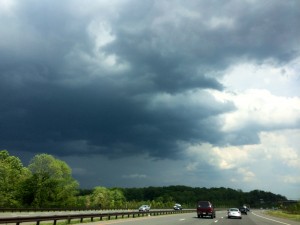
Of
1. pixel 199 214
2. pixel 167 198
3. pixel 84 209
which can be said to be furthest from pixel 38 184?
pixel 167 198

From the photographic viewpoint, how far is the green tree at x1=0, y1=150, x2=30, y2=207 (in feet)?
264

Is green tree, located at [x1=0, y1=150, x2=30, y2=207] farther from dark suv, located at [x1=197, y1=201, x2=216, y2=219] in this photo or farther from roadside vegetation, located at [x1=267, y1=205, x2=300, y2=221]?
roadside vegetation, located at [x1=267, y1=205, x2=300, y2=221]

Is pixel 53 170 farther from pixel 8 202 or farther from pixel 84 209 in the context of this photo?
pixel 84 209

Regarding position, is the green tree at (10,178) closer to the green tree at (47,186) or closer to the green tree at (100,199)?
the green tree at (47,186)

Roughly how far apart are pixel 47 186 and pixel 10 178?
9.05 m

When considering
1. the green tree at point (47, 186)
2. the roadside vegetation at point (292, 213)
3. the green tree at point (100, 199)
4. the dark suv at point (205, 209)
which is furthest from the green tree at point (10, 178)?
the roadside vegetation at point (292, 213)

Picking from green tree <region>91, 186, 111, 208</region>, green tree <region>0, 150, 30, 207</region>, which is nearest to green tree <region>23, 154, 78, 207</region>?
green tree <region>0, 150, 30, 207</region>

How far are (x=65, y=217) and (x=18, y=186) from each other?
226ft

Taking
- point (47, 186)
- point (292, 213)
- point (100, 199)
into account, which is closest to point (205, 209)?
point (292, 213)

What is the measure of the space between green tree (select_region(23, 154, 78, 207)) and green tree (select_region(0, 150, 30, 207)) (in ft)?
8.30

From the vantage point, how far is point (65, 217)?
2956 cm

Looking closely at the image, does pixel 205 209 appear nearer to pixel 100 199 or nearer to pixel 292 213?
pixel 292 213

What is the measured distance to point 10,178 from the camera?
91.2 meters

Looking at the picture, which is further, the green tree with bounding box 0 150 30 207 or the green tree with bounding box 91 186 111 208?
the green tree with bounding box 91 186 111 208
